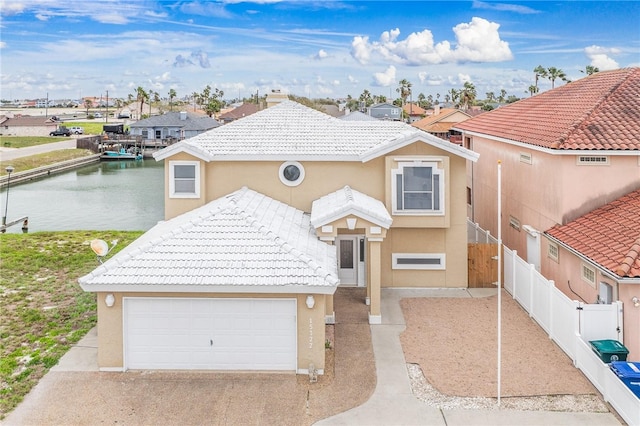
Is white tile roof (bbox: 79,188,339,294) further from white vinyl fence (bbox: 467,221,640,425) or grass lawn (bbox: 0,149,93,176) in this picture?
grass lawn (bbox: 0,149,93,176)

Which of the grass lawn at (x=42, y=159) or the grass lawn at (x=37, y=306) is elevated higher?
the grass lawn at (x=42, y=159)

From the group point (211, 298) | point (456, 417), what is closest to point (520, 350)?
point (456, 417)

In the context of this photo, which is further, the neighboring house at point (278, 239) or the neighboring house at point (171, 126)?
the neighboring house at point (171, 126)

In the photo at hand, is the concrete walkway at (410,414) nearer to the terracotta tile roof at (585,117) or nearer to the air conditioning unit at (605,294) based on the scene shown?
the air conditioning unit at (605,294)

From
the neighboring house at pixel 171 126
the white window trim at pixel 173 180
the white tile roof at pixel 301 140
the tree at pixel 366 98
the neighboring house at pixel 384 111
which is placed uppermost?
the tree at pixel 366 98

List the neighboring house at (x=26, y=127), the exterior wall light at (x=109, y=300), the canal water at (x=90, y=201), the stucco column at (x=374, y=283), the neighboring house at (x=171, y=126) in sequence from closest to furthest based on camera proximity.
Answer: the exterior wall light at (x=109, y=300), the stucco column at (x=374, y=283), the canal water at (x=90, y=201), the neighboring house at (x=171, y=126), the neighboring house at (x=26, y=127)

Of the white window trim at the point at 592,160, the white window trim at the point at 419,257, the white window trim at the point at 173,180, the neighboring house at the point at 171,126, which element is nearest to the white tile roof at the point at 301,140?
the white window trim at the point at 173,180

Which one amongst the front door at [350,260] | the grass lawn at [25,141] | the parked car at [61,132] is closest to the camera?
the front door at [350,260]
